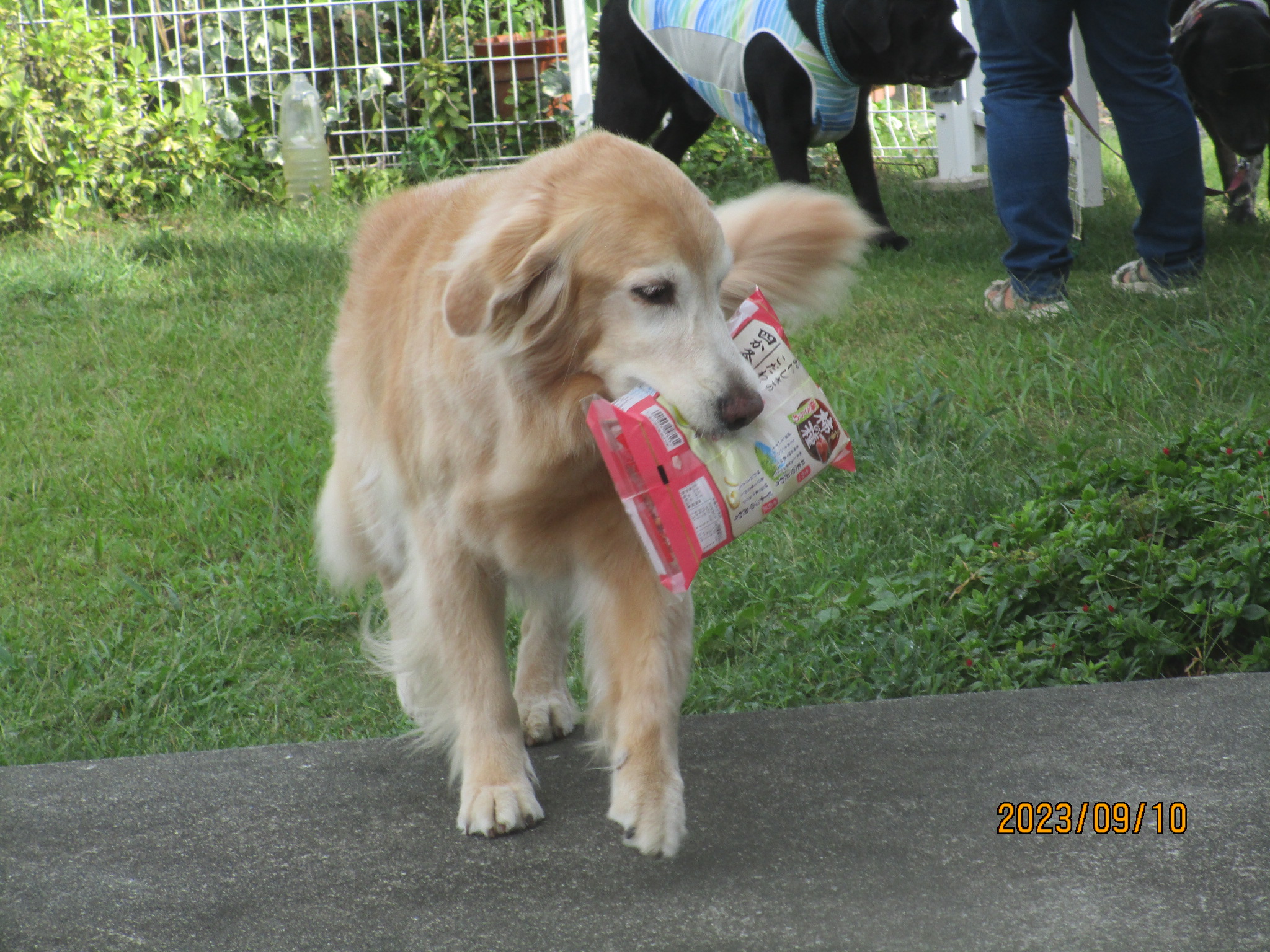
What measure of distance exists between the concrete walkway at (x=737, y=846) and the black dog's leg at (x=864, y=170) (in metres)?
3.51

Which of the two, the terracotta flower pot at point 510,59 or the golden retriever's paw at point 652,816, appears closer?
the golden retriever's paw at point 652,816

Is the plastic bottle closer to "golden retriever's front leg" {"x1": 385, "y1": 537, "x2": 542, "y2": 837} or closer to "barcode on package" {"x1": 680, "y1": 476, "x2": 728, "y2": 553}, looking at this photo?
"golden retriever's front leg" {"x1": 385, "y1": 537, "x2": 542, "y2": 837}

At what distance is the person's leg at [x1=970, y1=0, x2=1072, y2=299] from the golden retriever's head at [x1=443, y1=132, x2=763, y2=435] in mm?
2418

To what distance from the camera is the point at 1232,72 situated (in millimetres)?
4223

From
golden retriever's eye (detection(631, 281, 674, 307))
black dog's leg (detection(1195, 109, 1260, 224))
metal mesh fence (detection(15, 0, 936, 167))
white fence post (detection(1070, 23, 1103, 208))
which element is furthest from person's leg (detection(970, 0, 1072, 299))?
metal mesh fence (detection(15, 0, 936, 167))

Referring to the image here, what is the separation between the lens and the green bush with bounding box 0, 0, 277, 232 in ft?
18.8

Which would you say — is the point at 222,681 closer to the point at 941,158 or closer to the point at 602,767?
the point at 602,767

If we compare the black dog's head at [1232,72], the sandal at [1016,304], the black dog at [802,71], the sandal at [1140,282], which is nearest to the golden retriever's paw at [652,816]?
the sandal at [1016,304]

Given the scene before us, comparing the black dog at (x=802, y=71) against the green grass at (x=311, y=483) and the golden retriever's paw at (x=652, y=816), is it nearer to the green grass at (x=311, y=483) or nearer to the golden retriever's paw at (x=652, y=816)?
the green grass at (x=311, y=483)

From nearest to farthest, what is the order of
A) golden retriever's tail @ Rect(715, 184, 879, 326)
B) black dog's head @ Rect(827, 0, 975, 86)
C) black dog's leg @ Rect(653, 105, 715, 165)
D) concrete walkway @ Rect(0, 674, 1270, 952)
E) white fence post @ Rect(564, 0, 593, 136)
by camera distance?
concrete walkway @ Rect(0, 674, 1270, 952), golden retriever's tail @ Rect(715, 184, 879, 326), black dog's head @ Rect(827, 0, 975, 86), black dog's leg @ Rect(653, 105, 715, 165), white fence post @ Rect(564, 0, 593, 136)

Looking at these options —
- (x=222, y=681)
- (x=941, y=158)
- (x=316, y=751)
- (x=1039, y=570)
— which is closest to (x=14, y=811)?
(x=316, y=751)

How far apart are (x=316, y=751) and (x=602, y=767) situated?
0.53 metres

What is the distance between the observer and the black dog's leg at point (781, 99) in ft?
15.4

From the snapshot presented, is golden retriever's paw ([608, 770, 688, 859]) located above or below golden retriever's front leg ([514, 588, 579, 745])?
above
